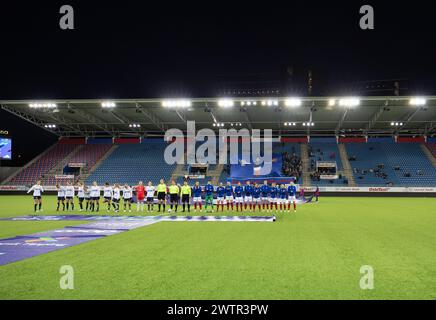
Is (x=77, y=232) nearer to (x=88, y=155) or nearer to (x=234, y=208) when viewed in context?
(x=234, y=208)

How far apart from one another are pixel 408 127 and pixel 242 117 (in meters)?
23.0

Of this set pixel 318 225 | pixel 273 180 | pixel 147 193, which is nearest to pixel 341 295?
pixel 318 225

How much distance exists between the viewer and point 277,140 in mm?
51250

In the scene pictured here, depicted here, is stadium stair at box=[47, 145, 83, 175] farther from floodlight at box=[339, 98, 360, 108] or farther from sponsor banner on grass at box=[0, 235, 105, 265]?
sponsor banner on grass at box=[0, 235, 105, 265]

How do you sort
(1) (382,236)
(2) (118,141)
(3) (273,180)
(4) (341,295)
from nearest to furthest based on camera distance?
(4) (341,295) → (1) (382,236) → (3) (273,180) → (2) (118,141)

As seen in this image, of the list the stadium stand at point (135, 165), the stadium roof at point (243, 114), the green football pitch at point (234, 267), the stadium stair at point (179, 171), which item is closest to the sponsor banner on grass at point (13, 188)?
the stadium stand at point (135, 165)

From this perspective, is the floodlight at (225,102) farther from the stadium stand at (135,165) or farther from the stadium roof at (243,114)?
the stadium stand at (135,165)

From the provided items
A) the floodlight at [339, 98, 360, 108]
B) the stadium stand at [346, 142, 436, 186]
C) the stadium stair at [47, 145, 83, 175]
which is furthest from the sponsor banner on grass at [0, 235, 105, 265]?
the stadium stair at [47, 145, 83, 175]

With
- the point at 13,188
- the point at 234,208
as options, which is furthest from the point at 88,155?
the point at 234,208

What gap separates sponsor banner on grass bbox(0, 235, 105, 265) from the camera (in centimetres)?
845

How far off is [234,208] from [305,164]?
25.6m

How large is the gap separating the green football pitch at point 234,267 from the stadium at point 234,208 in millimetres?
43

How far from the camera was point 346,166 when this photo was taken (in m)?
46.8

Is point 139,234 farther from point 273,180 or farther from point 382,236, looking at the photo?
point 273,180
